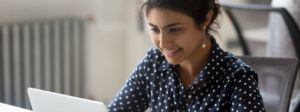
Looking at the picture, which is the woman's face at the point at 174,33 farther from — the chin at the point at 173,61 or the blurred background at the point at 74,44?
the blurred background at the point at 74,44

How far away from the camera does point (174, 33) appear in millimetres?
1259

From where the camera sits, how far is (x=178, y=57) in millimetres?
1287

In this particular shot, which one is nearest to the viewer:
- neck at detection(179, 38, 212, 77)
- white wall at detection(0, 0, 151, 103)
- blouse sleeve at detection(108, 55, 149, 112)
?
neck at detection(179, 38, 212, 77)

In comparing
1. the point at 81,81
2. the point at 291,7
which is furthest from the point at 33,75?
the point at 291,7

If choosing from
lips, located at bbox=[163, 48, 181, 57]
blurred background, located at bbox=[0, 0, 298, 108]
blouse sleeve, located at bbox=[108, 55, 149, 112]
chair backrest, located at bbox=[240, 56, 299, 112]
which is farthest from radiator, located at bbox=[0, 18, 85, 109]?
lips, located at bbox=[163, 48, 181, 57]

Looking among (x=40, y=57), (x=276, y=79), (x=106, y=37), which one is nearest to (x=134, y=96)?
(x=276, y=79)

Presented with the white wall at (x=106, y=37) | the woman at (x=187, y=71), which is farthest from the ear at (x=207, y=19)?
the white wall at (x=106, y=37)

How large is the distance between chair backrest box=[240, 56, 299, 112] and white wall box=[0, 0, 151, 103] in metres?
1.58

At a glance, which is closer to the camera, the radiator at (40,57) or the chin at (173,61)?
the chin at (173,61)

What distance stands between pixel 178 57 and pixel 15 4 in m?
1.66

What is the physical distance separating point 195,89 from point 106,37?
1.98m

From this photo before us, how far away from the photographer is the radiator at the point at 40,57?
8.92ft

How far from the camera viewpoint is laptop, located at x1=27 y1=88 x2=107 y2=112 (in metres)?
1.06

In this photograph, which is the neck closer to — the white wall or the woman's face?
the woman's face
